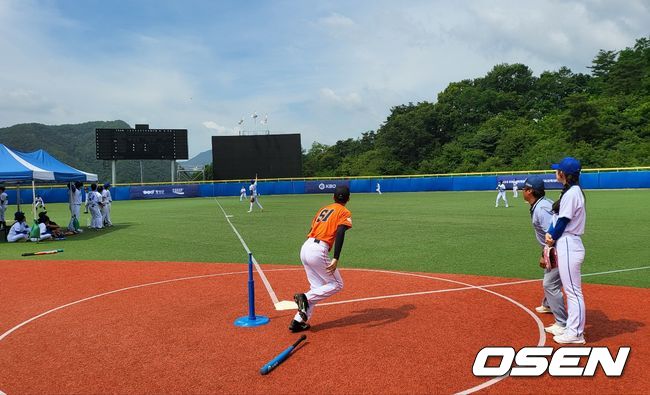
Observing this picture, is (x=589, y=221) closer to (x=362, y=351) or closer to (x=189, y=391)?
(x=362, y=351)

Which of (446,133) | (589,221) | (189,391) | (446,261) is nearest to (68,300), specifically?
(189,391)

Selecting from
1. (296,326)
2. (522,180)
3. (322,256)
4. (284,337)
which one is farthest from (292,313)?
(522,180)

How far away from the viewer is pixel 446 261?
11.5m

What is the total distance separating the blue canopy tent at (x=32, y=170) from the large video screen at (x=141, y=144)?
3510 centimetres

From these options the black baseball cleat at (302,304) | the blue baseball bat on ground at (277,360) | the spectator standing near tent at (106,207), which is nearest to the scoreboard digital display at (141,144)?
the spectator standing near tent at (106,207)

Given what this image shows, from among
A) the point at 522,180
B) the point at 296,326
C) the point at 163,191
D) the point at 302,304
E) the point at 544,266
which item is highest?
the point at 522,180

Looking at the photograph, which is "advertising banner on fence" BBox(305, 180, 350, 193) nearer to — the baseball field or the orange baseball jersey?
the baseball field

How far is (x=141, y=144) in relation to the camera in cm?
5544

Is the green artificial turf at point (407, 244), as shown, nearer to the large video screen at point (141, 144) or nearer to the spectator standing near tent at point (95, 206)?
the spectator standing near tent at point (95, 206)

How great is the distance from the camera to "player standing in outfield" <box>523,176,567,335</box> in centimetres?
613

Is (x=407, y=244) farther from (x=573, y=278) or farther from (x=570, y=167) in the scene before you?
(x=570, y=167)

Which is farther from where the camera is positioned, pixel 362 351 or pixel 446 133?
pixel 446 133

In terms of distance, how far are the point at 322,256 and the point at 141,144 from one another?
5433 cm

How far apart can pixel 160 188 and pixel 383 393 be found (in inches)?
2103
